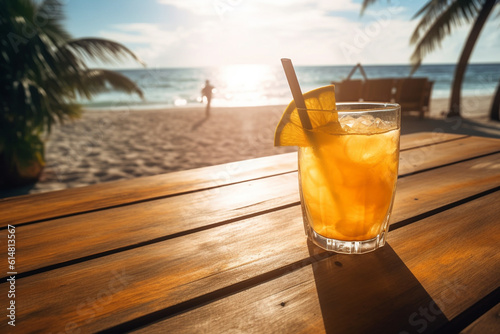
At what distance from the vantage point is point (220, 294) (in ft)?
1.66

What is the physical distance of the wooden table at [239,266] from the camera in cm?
45

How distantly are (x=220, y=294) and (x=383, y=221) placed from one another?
0.36 m

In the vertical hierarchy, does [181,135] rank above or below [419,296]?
below

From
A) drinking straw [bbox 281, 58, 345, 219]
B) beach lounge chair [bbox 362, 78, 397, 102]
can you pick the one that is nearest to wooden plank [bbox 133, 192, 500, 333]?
drinking straw [bbox 281, 58, 345, 219]

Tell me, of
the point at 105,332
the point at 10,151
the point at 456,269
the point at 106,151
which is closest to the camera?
the point at 105,332

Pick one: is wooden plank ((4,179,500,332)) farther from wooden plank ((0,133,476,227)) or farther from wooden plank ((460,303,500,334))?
wooden plank ((0,133,476,227))

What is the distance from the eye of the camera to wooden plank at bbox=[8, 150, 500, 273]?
0.67 meters

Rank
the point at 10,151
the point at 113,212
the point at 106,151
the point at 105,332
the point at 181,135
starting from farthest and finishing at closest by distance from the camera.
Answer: the point at 181,135 → the point at 106,151 → the point at 10,151 → the point at 113,212 → the point at 105,332

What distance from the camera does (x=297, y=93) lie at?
61cm

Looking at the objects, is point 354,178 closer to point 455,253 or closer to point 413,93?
point 455,253

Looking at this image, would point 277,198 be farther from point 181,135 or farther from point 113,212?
point 181,135

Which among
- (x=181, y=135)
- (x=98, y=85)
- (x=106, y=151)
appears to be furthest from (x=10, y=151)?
(x=181, y=135)

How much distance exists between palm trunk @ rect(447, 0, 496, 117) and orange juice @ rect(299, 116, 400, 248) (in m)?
8.15

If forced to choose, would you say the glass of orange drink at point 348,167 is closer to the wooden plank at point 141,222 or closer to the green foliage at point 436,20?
the wooden plank at point 141,222
